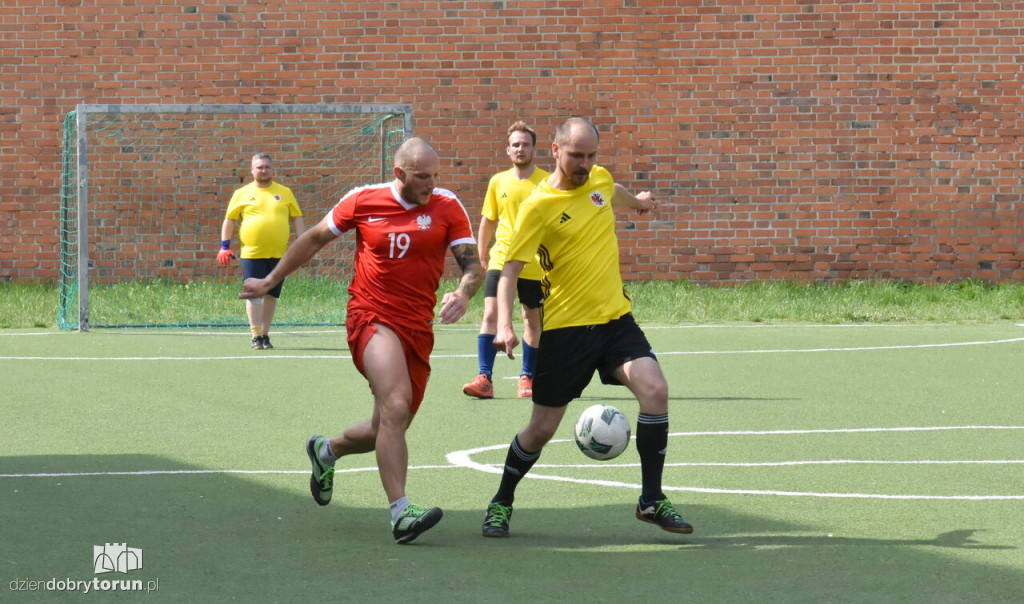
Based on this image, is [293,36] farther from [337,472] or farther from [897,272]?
[337,472]

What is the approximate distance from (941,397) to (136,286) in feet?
39.0

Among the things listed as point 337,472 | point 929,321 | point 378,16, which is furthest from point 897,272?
point 337,472

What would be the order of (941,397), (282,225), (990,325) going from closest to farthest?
(941,397), (282,225), (990,325)

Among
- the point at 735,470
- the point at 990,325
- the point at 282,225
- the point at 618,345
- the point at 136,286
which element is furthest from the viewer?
the point at 136,286

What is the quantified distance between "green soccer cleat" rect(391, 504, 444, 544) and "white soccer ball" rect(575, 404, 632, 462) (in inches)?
34.9

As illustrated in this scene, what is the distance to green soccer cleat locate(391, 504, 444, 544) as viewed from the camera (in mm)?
6191

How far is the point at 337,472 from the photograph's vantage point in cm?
829

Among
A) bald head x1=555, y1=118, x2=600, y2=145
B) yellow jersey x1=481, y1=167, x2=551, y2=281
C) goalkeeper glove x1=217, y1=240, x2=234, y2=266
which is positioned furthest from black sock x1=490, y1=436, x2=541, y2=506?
goalkeeper glove x1=217, y1=240, x2=234, y2=266

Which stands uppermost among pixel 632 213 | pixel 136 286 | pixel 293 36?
pixel 293 36

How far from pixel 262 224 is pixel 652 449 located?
9.94 meters

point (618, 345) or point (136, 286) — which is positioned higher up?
point (618, 345)

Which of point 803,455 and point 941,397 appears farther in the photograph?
point 941,397

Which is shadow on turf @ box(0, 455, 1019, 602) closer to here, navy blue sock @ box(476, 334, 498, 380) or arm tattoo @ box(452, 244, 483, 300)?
arm tattoo @ box(452, 244, 483, 300)

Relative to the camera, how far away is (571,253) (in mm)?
6832
